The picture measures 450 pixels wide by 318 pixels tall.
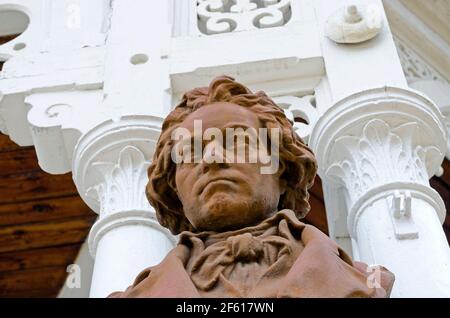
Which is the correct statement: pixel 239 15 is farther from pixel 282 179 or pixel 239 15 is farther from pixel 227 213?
pixel 227 213

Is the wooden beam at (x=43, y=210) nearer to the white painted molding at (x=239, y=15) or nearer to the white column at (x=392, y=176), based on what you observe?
the white painted molding at (x=239, y=15)

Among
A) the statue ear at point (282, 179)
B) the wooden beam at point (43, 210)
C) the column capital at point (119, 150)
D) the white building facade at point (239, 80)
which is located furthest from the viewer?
the wooden beam at point (43, 210)

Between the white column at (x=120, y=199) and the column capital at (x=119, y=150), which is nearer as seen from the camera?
the white column at (x=120, y=199)

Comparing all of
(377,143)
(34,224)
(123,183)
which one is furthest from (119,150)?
(34,224)

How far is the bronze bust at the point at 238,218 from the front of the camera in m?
1.43

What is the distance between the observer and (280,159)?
5.90ft

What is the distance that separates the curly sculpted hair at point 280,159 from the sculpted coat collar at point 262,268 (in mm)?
211

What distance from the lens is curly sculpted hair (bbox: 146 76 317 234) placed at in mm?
1812

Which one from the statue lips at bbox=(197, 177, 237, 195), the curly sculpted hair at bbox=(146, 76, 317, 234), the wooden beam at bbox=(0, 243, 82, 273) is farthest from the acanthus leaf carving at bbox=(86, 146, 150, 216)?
the wooden beam at bbox=(0, 243, 82, 273)

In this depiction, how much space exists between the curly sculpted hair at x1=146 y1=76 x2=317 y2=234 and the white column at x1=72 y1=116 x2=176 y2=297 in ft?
1.45

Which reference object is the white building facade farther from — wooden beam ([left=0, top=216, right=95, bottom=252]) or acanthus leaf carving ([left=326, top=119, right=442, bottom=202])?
wooden beam ([left=0, top=216, right=95, bottom=252])

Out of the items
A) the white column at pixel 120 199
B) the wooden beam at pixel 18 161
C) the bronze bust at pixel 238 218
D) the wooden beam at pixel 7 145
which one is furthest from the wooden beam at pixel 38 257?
the bronze bust at pixel 238 218

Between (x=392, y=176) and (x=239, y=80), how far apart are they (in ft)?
2.22

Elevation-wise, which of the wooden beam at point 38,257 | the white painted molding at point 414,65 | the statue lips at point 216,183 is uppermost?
the statue lips at point 216,183
